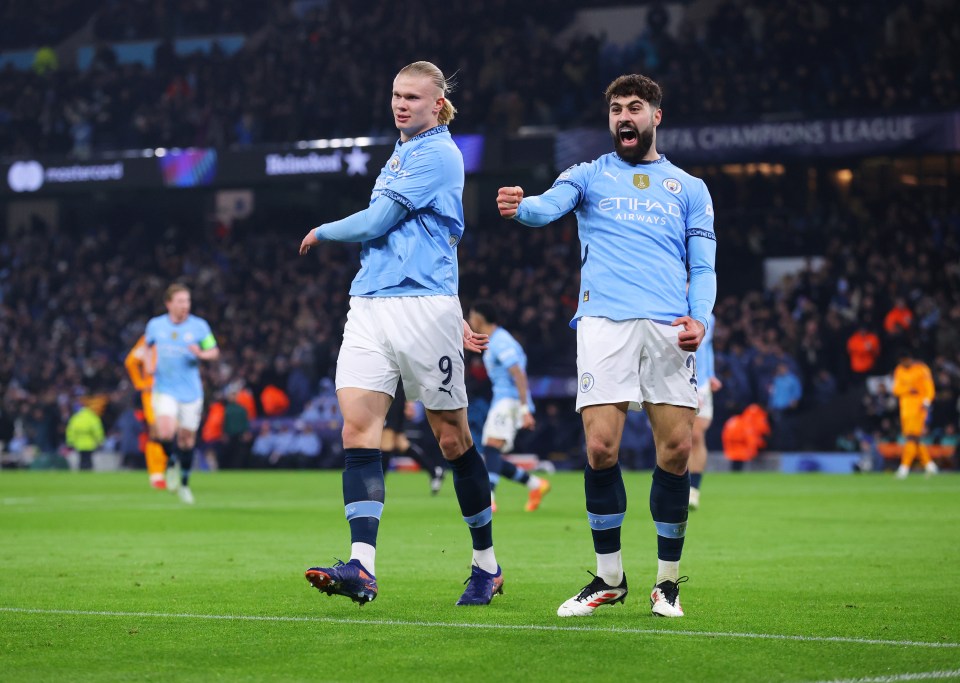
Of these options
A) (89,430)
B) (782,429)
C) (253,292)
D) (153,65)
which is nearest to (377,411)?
(782,429)

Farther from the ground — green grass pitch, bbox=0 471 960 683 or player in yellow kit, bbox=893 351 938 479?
player in yellow kit, bbox=893 351 938 479

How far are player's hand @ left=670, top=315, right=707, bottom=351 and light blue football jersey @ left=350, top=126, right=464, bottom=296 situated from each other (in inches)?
43.1

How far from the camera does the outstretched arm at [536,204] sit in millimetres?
6449

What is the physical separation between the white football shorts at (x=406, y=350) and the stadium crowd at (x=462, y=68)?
24084mm

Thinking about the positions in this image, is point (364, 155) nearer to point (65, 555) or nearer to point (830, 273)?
point (830, 273)

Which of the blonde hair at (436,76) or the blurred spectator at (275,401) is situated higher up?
the blonde hair at (436,76)

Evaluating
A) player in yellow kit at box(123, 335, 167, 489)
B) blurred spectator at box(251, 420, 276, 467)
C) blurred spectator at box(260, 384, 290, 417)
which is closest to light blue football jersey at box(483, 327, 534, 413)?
player in yellow kit at box(123, 335, 167, 489)

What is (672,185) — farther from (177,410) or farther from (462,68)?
(462,68)

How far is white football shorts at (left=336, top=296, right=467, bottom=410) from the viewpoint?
22.5ft

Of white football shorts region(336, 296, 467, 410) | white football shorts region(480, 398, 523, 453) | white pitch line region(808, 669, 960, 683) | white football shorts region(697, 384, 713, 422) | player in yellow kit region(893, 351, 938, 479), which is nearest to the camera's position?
white pitch line region(808, 669, 960, 683)

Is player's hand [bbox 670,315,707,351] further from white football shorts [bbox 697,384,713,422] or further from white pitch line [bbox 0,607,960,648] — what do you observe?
white football shorts [bbox 697,384,713,422]

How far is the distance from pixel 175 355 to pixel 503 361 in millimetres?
4262

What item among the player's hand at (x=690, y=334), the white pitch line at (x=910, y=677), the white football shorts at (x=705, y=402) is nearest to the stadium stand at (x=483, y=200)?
the white football shorts at (x=705, y=402)

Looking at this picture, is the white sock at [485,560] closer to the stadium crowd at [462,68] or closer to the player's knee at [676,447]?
the player's knee at [676,447]
